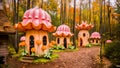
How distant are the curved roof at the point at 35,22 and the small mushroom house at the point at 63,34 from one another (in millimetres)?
6216

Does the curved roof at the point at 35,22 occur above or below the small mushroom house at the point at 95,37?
above

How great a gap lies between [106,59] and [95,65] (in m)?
1.75

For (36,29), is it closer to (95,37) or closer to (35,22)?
(35,22)

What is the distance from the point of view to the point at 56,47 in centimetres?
2509

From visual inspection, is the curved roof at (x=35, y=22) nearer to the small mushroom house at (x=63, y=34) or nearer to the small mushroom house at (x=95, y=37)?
the small mushroom house at (x=63, y=34)

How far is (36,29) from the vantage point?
1862 centimetres

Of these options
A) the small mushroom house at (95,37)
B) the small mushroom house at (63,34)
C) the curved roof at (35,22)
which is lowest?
the small mushroom house at (95,37)

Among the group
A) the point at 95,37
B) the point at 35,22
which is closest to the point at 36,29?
the point at 35,22

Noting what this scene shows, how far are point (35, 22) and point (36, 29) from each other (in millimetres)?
663

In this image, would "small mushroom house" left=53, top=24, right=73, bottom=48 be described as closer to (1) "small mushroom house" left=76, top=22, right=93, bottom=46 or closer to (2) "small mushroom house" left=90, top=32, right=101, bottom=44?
(1) "small mushroom house" left=76, top=22, right=93, bottom=46

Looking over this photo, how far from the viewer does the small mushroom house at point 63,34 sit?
2542cm

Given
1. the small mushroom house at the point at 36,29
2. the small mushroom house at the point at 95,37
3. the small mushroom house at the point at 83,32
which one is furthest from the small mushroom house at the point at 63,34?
the small mushroom house at the point at 95,37

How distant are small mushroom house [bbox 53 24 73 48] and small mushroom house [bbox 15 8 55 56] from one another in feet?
20.3

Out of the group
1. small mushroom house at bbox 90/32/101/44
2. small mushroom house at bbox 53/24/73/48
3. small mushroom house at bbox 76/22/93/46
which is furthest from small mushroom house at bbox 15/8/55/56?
small mushroom house at bbox 90/32/101/44
